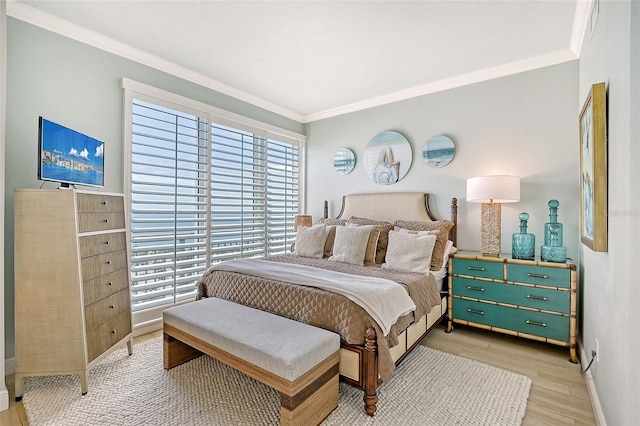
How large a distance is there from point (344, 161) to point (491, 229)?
208 cm

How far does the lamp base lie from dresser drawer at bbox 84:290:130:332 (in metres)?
3.26

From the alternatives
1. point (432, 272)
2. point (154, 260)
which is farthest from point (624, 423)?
point (154, 260)

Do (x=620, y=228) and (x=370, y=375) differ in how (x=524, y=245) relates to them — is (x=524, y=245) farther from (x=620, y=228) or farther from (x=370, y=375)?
(x=370, y=375)

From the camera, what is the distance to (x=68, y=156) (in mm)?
2150

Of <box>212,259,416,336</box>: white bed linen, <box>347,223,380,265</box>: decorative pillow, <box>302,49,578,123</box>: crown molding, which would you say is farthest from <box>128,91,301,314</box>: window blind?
<box>347,223,380,265</box>: decorative pillow

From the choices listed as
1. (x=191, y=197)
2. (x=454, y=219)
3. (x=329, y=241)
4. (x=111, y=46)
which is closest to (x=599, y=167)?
(x=454, y=219)

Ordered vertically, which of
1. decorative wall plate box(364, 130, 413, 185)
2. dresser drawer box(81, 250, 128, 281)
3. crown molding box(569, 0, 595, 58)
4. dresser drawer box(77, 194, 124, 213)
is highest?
crown molding box(569, 0, 595, 58)

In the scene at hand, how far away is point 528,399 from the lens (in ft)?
6.24

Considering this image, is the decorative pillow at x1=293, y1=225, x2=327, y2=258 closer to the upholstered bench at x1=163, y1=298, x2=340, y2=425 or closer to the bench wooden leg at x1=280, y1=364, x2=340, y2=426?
the upholstered bench at x1=163, y1=298, x2=340, y2=425

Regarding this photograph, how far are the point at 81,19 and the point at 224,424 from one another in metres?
3.08

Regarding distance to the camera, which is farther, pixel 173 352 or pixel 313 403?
pixel 173 352

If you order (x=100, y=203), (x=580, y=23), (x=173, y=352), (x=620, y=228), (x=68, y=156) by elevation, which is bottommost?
(x=173, y=352)

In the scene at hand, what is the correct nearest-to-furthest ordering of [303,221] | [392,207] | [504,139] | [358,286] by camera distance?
1. [358,286]
2. [504,139]
3. [392,207]
4. [303,221]

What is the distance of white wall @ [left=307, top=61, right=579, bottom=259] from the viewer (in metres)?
2.79
